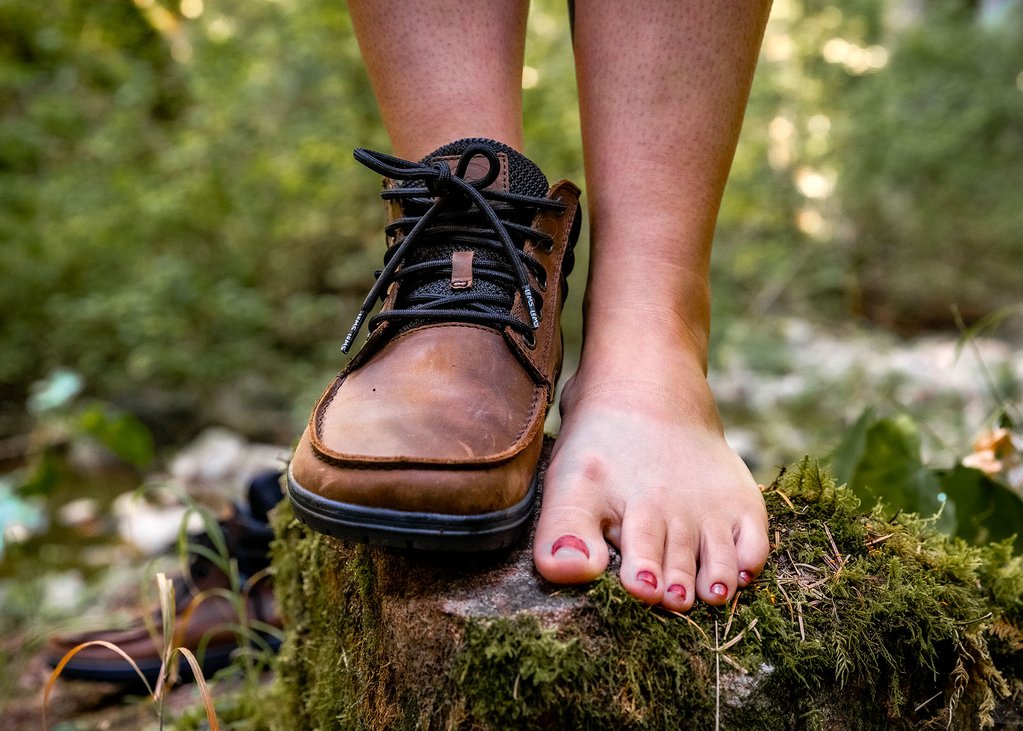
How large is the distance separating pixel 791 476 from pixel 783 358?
12.7 ft

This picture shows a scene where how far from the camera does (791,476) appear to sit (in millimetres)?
1016

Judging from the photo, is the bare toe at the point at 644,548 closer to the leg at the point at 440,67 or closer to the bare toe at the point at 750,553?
the bare toe at the point at 750,553

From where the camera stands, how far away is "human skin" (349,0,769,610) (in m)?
0.94

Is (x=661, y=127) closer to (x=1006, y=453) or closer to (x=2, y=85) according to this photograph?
(x=1006, y=453)

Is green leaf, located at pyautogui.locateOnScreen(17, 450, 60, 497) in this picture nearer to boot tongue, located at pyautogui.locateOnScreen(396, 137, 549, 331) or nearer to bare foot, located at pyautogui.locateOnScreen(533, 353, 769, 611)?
boot tongue, located at pyautogui.locateOnScreen(396, 137, 549, 331)

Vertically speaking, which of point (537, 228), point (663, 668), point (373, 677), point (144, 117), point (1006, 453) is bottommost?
point (144, 117)

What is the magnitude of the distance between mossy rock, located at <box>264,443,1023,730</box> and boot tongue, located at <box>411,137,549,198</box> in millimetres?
479

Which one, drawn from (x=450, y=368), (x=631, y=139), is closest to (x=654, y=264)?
(x=631, y=139)

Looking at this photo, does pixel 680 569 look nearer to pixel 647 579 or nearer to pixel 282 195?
pixel 647 579

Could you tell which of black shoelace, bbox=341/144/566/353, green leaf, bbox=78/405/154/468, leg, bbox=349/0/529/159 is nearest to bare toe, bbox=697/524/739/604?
black shoelace, bbox=341/144/566/353

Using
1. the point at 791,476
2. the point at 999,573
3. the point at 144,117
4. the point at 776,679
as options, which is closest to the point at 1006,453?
the point at 999,573

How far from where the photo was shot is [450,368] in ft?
2.83

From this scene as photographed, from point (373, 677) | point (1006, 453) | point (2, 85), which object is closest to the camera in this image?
point (373, 677)

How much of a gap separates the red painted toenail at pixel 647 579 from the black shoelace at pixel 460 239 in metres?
0.32
